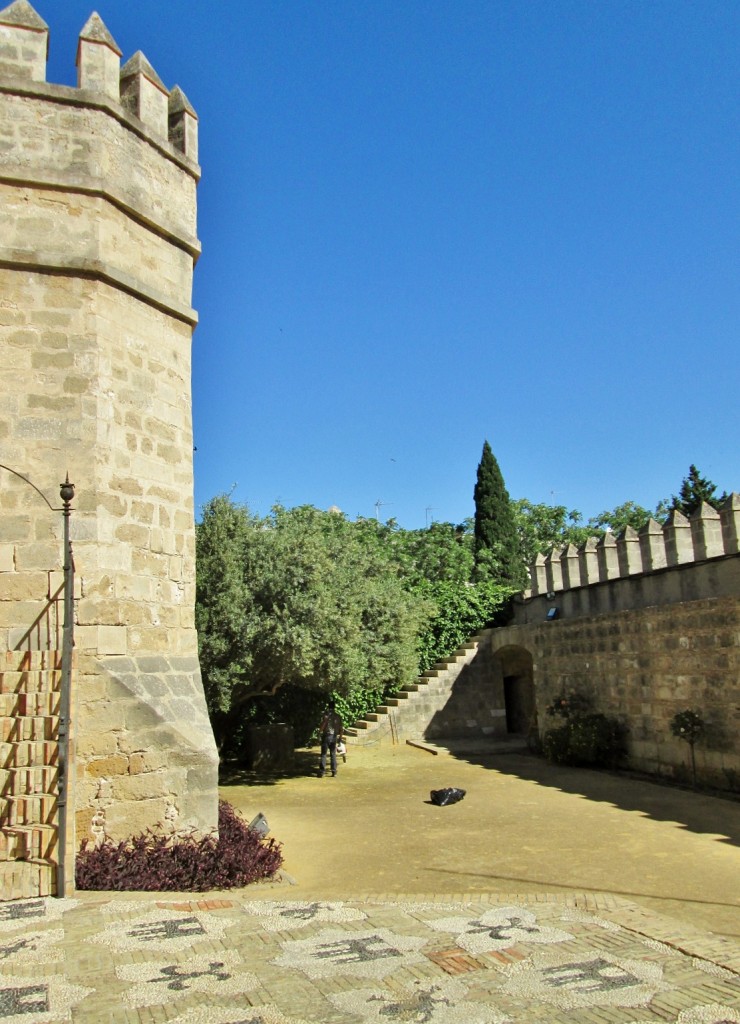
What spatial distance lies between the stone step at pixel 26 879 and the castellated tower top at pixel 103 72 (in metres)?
6.64

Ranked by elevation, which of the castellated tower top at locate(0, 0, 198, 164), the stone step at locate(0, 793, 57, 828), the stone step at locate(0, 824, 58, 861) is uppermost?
the castellated tower top at locate(0, 0, 198, 164)

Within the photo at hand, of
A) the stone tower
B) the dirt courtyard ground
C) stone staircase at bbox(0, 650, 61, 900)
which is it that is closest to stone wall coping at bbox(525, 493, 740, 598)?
the dirt courtyard ground

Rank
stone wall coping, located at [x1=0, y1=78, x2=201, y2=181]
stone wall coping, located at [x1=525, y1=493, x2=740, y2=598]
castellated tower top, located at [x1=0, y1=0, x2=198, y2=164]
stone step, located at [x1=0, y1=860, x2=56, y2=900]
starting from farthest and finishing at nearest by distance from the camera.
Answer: stone wall coping, located at [x1=525, y1=493, x2=740, y2=598]
castellated tower top, located at [x1=0, y1=0, x2=198, y2=164]
stone wall coping, located at [x1=0, y1=78, x2=201, y2=181]
stone step, located at [x1=0, y1=860, x2=56, y2=900]

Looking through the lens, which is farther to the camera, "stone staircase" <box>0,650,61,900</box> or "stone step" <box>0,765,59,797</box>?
"stone step" <box>0,765,59,797</box>

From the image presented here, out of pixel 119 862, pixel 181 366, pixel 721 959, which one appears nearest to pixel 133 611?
pixel 119 862

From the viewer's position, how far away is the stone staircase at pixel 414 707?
66.5 feet

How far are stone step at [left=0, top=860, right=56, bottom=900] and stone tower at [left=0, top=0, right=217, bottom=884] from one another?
0.67m

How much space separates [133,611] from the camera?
724cm

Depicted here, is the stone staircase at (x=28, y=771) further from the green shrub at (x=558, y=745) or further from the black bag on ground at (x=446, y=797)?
the green shrub at (x=558, y=745)

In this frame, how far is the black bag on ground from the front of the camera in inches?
478

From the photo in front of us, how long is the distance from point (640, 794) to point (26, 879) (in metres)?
9.51

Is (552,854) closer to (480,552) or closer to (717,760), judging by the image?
(717,760)

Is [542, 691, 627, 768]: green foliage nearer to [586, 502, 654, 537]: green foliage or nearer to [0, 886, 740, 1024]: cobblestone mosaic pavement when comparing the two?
[0, 886, 740, 1024]: cobblestone mosaic pavement

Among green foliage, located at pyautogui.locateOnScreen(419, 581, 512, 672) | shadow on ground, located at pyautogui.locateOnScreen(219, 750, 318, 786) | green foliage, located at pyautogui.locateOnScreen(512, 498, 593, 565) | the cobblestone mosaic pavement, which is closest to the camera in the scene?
the cobblestone mosaic pavement
